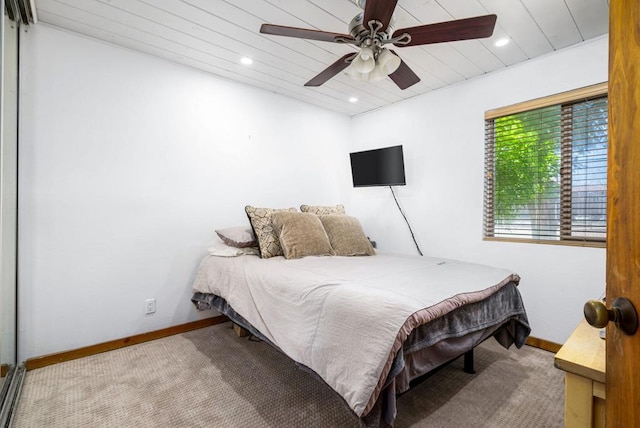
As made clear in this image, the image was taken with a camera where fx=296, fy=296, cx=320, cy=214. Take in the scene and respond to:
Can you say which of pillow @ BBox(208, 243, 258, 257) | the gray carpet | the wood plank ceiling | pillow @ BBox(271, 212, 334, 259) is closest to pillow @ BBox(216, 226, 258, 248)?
pillow @ BBox(208, 243, 258, 257)

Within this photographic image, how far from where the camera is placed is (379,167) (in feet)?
11.5

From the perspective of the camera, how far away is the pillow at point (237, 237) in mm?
2686

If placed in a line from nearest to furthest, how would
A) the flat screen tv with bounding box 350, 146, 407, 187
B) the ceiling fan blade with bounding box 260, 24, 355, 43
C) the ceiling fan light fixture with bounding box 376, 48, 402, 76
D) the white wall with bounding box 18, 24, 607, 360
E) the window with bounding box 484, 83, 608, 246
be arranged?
the ceiling fan blade with bounding box 260, 24, 355, 43, the ceiling fan light fixture with bounding box 376, 48, 402, 76, the white wall with bounding box 18, 24, 607, 360, the window with bounding box 484, 83, 608, 246, the flat screen tv with bounding box 350, 146, 407, 187

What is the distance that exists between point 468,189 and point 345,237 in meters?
1.32

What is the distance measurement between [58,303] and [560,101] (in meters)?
4.15

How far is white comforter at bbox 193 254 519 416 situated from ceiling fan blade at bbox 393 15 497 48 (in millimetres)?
1380

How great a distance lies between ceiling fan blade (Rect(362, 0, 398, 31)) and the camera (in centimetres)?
138

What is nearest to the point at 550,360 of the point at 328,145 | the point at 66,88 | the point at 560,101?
the point at 560,101

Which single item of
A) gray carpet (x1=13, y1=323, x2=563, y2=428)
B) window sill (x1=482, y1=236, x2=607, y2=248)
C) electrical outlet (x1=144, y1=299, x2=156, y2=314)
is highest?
window sill (x1=482, y1=236, x2=607, y2=248)

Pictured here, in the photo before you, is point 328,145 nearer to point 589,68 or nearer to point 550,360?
point 589,68

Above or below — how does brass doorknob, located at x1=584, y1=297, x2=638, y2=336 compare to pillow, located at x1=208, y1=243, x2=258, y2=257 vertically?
above

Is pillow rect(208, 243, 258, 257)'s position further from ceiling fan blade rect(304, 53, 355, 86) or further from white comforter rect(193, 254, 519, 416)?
ceiling fan blade rect(304, 53, 355, 86)

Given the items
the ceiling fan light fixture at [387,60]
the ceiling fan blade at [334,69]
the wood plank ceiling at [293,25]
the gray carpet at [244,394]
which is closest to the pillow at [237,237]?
the gray carpet at [244,394]

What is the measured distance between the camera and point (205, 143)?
289 cm
